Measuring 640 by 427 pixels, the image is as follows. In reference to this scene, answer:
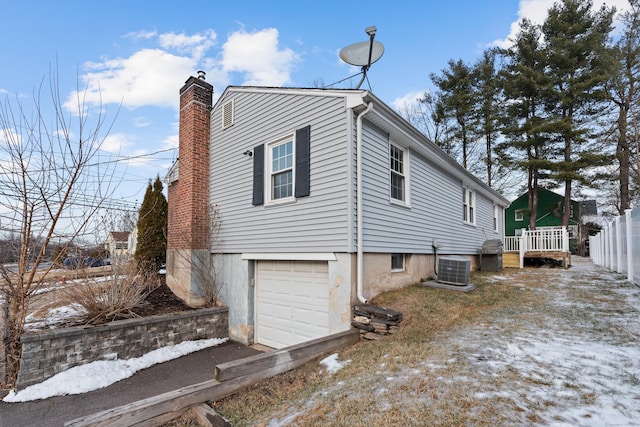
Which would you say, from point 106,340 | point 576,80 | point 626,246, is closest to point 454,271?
point 626,246

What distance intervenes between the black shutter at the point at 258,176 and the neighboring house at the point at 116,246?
3118 mm

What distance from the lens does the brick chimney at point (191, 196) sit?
29.3 ft

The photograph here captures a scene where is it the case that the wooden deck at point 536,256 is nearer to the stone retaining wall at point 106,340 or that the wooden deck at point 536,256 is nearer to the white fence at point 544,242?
the white fence at point 544,242

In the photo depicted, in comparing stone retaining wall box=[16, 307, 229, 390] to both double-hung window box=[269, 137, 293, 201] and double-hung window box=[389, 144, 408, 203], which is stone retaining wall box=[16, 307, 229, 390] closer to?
double-hung window box=[269, 137, 293, 201]

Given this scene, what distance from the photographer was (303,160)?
22.3 ft

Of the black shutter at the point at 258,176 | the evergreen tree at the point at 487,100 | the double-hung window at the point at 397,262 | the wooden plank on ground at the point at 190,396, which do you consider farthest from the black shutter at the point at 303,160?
the evergreen tree at the point at 487,100

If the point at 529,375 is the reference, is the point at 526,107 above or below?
above

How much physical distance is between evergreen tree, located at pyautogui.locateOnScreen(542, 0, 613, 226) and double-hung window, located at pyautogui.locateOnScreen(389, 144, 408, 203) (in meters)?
15.2

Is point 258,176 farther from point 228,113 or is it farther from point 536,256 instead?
point 536,256

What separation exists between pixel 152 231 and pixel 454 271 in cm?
942

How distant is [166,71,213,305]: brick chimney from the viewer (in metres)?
8.93

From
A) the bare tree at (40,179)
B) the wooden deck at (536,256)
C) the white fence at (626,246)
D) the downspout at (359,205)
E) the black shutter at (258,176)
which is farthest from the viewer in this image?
the wooden deck at (536,256)

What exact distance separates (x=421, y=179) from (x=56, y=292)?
8.61 metres

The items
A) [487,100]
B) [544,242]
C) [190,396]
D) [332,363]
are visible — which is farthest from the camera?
[487,100]
